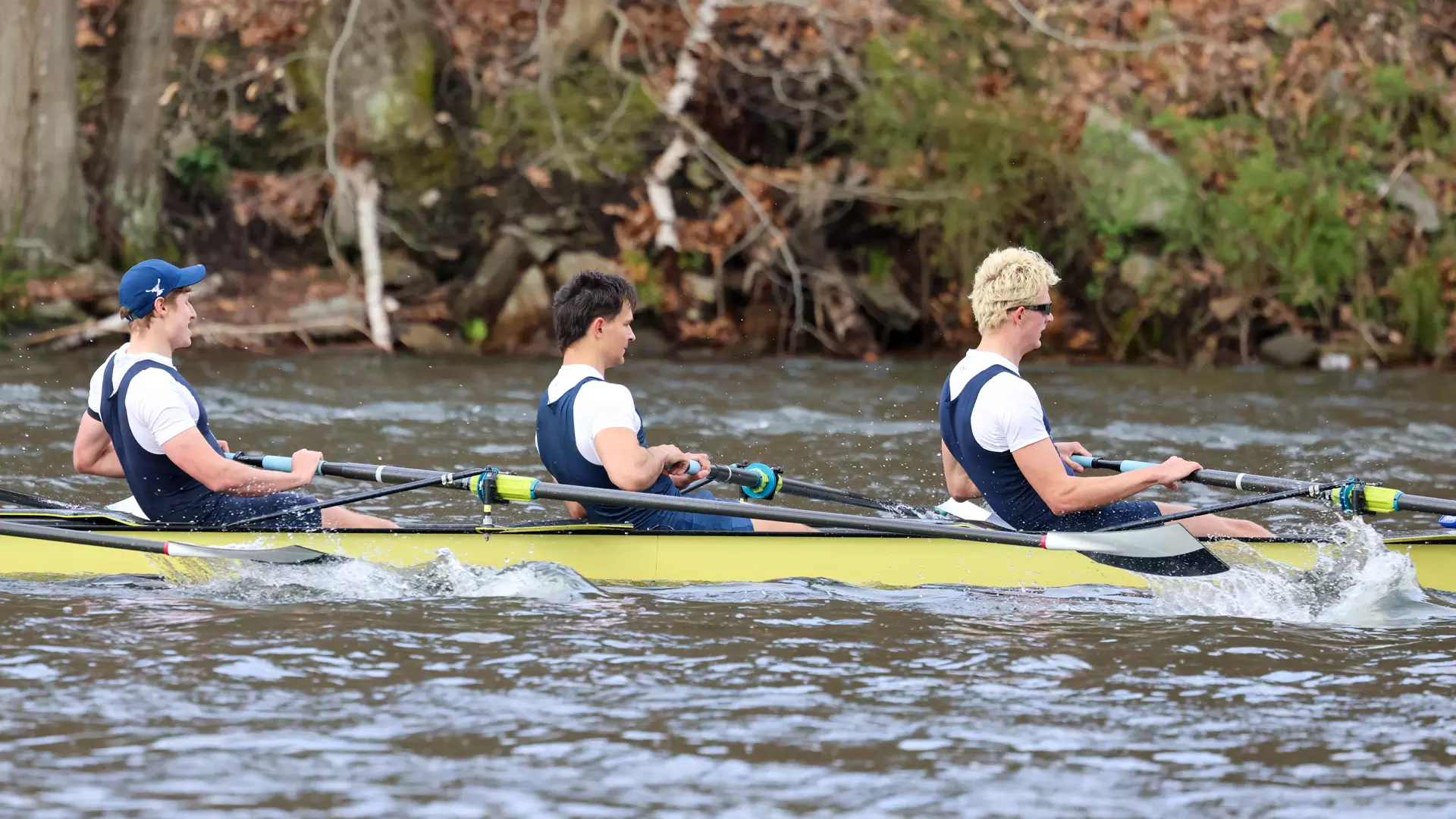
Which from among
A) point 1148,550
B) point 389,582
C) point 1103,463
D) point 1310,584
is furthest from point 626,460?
point 1310,584

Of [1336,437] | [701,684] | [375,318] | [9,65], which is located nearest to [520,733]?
[701,684]

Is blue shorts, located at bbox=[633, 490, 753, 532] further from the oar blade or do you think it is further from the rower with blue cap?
the oar blade

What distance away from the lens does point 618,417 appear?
6.97 m

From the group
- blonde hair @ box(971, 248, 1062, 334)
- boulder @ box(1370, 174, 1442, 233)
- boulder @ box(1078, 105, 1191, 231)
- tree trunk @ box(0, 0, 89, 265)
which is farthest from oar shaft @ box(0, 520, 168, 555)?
boulder @ box(1370, 174, 1442, 233)

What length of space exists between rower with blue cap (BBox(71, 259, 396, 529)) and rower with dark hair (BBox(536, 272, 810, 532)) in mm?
877

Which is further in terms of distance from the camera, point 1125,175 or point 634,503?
point 1125,175

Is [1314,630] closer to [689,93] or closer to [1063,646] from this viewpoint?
[1063,646]

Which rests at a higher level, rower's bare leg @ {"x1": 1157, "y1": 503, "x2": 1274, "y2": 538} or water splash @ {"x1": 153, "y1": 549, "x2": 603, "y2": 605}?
rower's bare leg @ {"x1": 1157, "y1": 503, "x2": 1274, "y2": 538}

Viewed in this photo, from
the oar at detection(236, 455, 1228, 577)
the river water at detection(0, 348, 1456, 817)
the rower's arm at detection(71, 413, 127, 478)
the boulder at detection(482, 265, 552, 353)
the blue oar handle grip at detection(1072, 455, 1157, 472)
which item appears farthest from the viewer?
the boulder at detection(482, 265, 552, 353)

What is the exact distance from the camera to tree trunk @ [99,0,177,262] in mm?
19453

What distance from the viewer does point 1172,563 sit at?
23.9ft

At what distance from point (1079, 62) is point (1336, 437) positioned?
6.43 metres

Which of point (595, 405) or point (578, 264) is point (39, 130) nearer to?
point (578, 264)

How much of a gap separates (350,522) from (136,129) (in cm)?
1349
